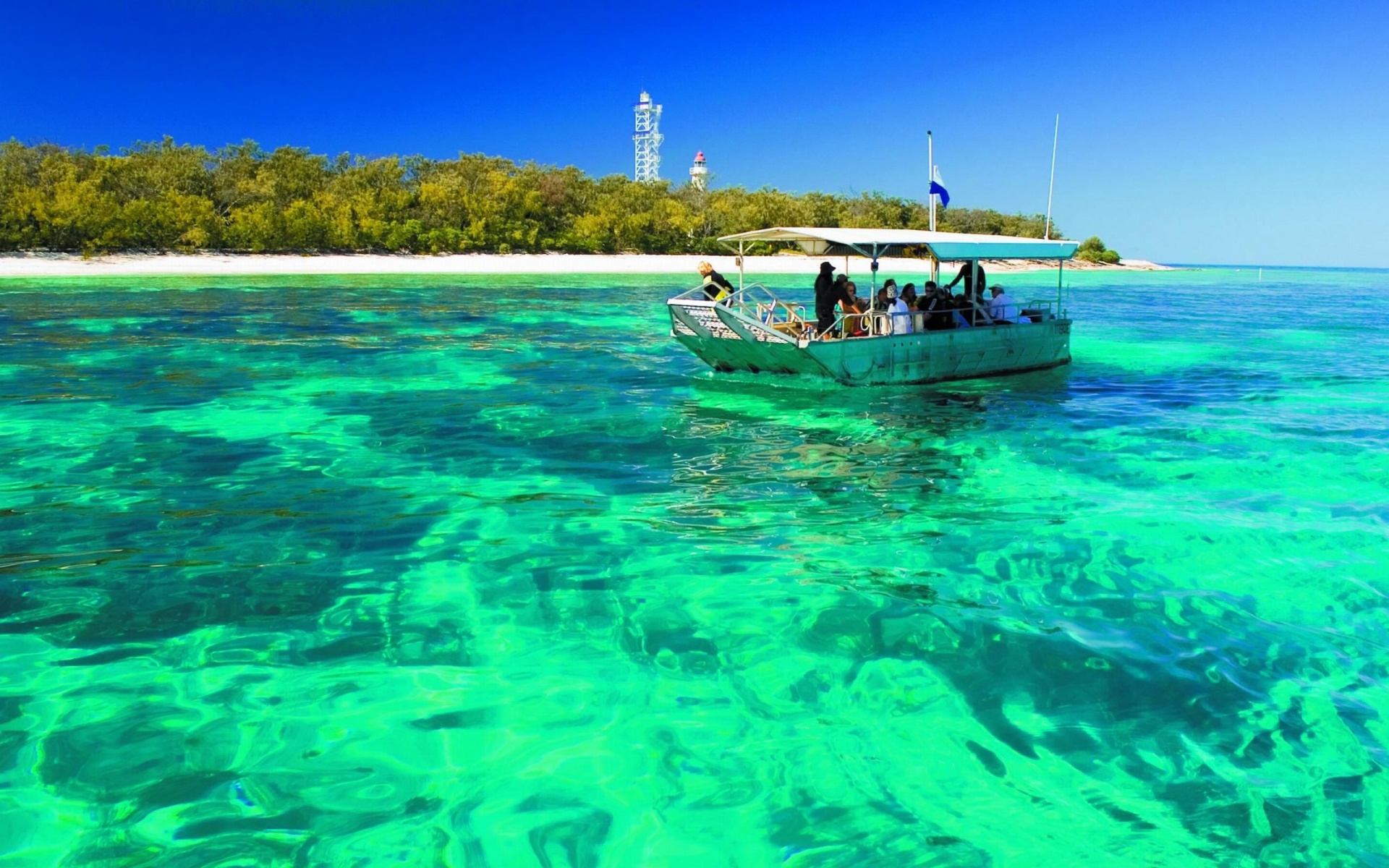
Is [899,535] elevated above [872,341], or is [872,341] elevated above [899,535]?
[872,341]

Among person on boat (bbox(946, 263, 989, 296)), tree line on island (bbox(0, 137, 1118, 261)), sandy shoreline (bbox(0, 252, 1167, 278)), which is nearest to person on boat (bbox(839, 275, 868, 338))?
person on boat (bbox(946, 263, 989, 296))

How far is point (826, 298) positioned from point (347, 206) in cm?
5498

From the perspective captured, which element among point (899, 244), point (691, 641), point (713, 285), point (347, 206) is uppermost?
point (347, 206)

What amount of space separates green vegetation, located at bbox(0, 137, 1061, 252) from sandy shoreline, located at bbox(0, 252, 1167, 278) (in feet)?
3.50

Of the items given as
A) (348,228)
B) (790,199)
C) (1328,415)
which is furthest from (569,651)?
(790,199)

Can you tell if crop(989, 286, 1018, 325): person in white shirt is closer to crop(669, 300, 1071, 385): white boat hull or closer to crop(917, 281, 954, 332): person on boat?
crop(669, 300, 1071, 385): white boat hull

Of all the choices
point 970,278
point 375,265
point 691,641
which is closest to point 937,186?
point 970,278

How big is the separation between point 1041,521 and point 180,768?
8.20 meters

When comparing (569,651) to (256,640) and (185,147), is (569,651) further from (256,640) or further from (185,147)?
(185,147)

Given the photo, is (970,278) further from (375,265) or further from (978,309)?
(375,265)

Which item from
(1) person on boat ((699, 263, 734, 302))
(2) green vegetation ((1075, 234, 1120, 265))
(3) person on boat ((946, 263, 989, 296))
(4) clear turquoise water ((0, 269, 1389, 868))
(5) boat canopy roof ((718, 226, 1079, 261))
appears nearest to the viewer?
(4) clear turquoise water ((0, 269, 1389, 868))

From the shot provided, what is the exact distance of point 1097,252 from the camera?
379 ft

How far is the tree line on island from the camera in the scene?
5397cm

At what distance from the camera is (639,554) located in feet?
28.7
